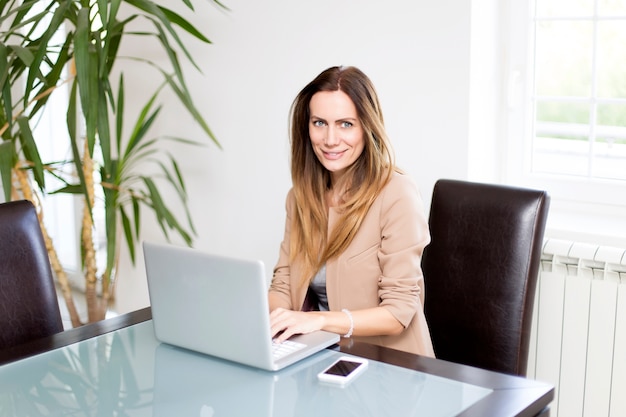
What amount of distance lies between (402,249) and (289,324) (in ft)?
1.33

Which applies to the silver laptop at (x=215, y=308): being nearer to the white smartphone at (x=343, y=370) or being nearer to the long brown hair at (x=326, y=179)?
the white smartphone at (x=343, y=370)

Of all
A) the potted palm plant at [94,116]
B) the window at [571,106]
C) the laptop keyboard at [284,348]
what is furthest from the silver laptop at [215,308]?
the window at [571,106]

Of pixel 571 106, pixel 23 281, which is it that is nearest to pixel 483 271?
pixel 571 106

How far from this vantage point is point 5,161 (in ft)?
8.66

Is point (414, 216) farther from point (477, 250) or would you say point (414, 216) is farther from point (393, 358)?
point (393, 358)

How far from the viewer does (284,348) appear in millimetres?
1773

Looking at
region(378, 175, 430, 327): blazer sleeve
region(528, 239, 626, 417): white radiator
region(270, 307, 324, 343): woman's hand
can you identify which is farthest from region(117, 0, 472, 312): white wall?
region(270, 307, 324, 343): woman's hand

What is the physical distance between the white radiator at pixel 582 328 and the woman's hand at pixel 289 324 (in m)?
0.86

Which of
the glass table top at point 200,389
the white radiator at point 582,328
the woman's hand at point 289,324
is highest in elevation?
the woman's hand at point 289,324

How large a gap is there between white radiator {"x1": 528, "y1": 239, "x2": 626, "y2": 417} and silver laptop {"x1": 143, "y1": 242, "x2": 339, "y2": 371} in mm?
884

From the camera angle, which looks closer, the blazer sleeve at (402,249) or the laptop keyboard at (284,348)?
the laptop keyboard at (284,348)

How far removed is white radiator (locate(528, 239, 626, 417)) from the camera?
7.77ft

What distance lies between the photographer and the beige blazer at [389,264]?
210 cm

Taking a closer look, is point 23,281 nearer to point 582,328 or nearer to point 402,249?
point 402,249
